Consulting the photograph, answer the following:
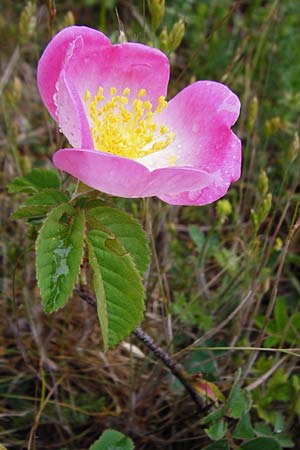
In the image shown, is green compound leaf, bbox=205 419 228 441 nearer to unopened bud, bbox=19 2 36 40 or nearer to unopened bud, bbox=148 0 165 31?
unopened bud, bbox=148 0 165 31

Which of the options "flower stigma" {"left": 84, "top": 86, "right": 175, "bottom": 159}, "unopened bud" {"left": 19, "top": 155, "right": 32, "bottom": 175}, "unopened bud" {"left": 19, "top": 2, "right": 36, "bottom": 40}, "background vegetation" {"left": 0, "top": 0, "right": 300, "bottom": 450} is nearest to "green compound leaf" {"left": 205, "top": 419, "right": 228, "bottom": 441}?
"background vegetation" {"left": 0, "top": 0, "right": 300, "bottom": 450}

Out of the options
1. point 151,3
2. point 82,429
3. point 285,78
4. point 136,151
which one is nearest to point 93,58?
point 136,151

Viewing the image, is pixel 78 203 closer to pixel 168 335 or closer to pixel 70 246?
pixel 70 246

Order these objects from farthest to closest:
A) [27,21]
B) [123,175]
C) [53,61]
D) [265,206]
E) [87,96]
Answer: [27,21]
[265,206]
[87,96]
[53,61]
[123,175]

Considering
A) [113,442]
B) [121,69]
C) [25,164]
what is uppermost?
[121,69]

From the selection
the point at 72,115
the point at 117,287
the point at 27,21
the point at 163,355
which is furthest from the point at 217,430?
the point at 27,21

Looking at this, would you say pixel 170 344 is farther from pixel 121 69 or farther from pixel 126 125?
pixel 121 69

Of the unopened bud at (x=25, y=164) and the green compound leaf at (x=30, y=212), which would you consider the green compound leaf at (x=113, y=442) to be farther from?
the unopened bud at (x=25, y=164)
